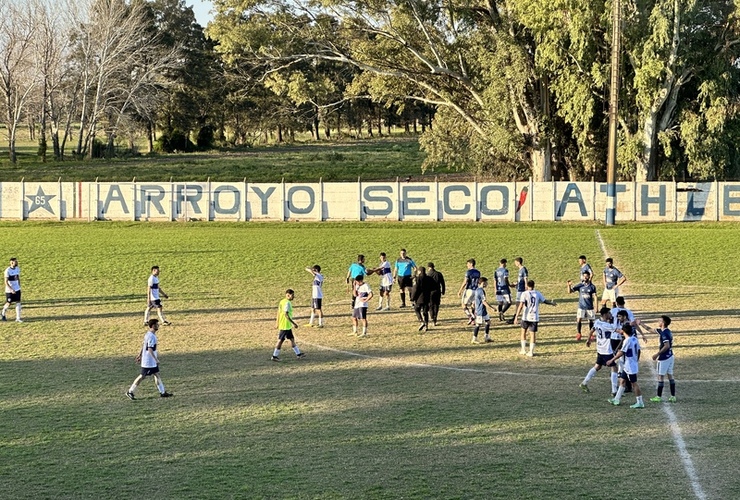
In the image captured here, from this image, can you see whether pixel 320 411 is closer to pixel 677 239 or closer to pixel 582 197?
pixel 677 239

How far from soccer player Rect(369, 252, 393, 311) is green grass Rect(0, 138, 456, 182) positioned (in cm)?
4031

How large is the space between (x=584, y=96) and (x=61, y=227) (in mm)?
29866

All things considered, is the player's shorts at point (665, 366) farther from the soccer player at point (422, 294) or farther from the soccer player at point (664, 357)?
the soccer player at point (422, 294)

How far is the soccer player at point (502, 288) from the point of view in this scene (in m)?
25.0

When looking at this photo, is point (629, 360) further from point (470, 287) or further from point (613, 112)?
point (613, 112)

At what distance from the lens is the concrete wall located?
50.2m

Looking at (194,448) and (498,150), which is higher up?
(498,150)

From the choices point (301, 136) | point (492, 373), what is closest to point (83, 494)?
point (492, 373)

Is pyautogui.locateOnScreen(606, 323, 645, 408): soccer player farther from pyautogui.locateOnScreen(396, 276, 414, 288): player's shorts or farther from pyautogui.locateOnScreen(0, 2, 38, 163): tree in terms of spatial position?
pyautogui.locateOnScreen(0, 2, 38, 163): tree

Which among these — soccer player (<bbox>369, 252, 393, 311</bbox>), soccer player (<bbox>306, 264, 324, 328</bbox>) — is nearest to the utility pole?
soccer player (<bbox>369, 252, 393, 311</bbox>)

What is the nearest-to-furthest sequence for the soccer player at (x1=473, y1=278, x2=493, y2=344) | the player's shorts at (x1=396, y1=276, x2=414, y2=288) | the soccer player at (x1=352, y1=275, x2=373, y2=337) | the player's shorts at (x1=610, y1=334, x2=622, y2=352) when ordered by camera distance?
the player's shorts at (x1=610, y1=334, x2=622, y2=352)
the soccer player at (x1=473, y1=278, x2=493, y2=344)
the soccer player at (x1=352, y1=275, x2=373, y2=337)
the player's shorts at (x1=396, y1=276, x2=414, y2=288)

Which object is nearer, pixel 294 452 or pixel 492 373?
pixel 294 452

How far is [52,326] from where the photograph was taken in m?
26.1

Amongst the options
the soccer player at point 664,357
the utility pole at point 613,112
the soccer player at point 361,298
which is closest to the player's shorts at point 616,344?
the soccer player at point 664,357
